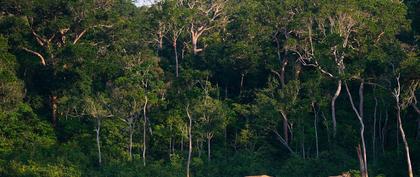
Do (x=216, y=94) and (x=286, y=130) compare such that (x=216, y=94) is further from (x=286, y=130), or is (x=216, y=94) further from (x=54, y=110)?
(x=54, y=110)

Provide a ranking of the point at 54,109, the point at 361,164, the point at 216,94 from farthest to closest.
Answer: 1. the point at 216,94
2. the point at 54,109
3. the point at 361,164

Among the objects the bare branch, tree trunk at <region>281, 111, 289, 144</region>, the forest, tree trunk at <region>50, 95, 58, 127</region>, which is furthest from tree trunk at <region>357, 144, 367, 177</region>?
the bare branch

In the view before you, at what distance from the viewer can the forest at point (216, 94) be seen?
114 feet

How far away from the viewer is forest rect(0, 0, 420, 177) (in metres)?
34.7

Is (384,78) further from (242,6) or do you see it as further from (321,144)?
(242,6)

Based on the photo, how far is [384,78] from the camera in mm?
33750

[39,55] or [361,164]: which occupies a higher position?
[39,55]

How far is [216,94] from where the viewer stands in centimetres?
4016

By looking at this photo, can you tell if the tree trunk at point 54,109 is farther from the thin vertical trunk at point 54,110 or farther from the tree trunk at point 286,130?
the tree trunk at point 286,130

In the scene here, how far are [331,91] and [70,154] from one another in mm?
12543

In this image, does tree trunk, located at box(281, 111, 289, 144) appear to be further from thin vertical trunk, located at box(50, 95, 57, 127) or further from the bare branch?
the bare branch

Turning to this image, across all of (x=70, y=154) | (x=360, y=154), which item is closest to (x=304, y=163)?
(x=360, y=154)

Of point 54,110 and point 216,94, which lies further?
point 216,94

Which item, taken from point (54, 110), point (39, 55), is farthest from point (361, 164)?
point (39, 55)
